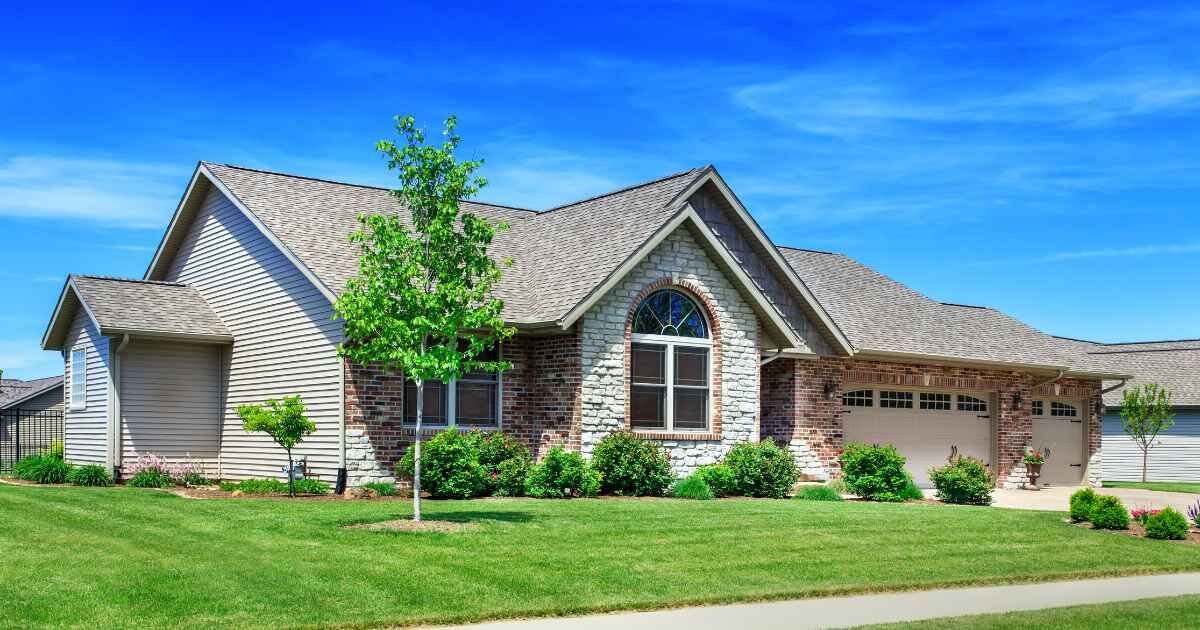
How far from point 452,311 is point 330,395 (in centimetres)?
636

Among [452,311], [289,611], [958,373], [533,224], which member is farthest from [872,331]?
[289,611]

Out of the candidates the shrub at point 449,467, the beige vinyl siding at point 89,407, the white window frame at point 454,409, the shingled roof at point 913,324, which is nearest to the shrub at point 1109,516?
the shingled roof at point 913,324

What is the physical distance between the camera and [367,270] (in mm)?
16969

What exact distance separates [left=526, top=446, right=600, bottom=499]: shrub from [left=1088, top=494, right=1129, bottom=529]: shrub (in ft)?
26.2

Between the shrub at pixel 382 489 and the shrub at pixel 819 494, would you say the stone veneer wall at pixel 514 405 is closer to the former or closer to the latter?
the shrub at pixel 382 489

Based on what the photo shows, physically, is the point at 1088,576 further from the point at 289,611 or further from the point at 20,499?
the point at 20,499

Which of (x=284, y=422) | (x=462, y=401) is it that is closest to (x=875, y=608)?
(x=284, y=422)

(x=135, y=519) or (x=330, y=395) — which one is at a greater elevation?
(x=330, y=395)

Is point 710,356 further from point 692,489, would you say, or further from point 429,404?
point 429,404

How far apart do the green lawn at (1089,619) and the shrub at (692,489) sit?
32.3 feet

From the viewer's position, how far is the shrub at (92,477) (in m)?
24.7

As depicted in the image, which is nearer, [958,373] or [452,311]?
[452,311]

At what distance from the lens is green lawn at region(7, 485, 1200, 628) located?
38.9 feet

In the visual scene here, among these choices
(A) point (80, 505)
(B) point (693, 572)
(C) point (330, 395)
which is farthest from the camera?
(C) point (330, 395)
